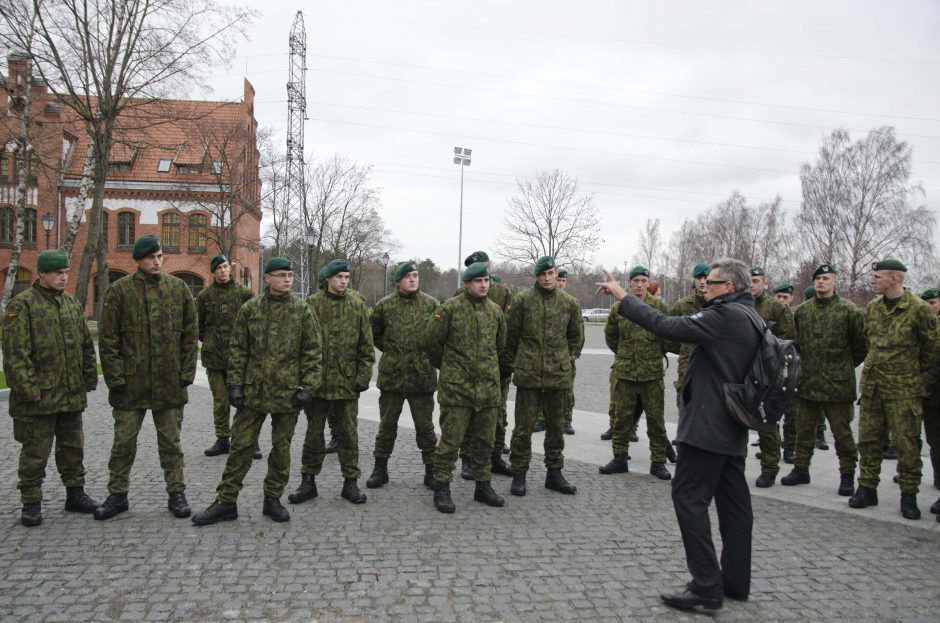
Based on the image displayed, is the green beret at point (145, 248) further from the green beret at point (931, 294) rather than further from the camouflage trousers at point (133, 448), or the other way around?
the green beret at point (931, 294)

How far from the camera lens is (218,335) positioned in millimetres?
7531

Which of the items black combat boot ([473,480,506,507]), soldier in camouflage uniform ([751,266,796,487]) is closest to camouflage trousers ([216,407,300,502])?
black combat boot ([473,480,506,507])

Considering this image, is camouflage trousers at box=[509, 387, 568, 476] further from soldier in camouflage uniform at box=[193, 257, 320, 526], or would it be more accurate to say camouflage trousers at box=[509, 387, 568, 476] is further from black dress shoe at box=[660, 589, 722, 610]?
black dress shoe at box=[660, 589, 722, 610]

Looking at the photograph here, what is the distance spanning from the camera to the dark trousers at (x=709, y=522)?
3924 millimetres

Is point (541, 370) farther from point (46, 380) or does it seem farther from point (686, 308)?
point (46, 380)

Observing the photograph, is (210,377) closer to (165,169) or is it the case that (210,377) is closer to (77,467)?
(77,467)

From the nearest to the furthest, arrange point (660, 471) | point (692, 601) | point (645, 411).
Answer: point (692, 601) < point (660, 471) < point (645, 411)

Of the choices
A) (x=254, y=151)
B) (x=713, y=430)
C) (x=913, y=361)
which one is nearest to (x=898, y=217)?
(x=254, y=151)

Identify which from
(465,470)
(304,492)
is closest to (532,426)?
(465,470)

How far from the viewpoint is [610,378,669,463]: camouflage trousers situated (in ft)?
22.8

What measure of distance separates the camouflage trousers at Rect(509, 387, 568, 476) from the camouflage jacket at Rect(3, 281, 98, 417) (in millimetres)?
3740

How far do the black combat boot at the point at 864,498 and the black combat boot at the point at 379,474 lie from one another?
4394mm

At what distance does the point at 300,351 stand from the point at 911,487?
5521 mm

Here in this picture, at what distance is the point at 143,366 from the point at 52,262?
1124mm
